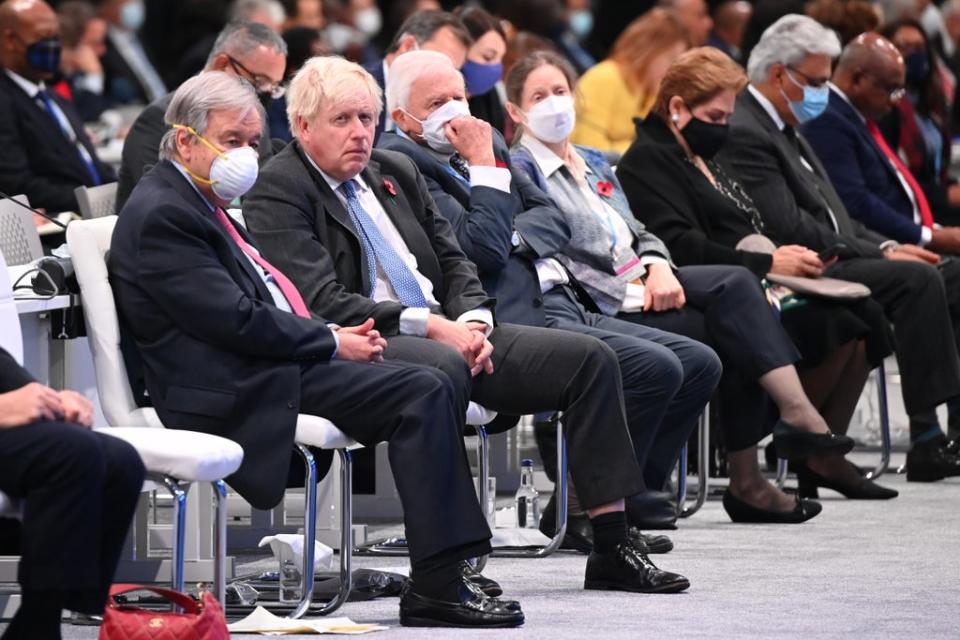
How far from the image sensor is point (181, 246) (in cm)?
386

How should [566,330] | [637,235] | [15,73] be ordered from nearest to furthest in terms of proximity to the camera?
[566,330], [637,235], [15,73]

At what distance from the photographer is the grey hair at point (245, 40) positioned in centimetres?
576

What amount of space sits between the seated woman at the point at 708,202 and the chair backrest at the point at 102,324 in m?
2.32

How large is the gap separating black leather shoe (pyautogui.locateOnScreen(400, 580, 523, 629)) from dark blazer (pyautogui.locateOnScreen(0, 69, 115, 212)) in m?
3.22

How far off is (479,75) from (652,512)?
2.24 m

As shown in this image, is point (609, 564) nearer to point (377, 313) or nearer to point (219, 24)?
point (377, 313)

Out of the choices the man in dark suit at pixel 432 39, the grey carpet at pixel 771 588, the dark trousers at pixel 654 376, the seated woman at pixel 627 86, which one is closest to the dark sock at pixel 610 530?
the grey carpet at pixel 771 588

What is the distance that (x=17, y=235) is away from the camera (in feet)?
16.0

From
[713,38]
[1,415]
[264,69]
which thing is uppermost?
[713,38]

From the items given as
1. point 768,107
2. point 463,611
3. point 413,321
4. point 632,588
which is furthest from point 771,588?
point 768,107

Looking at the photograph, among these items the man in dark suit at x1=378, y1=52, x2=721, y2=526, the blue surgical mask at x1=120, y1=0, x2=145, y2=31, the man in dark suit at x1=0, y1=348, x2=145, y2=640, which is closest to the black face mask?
the man in dark suit at x1=378, y1=52, x2=721, y2=526

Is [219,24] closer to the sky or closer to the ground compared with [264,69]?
closer to the sky

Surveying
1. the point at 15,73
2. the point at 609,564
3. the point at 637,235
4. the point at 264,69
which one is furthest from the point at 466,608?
the point at 15,73

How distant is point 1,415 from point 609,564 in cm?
163
